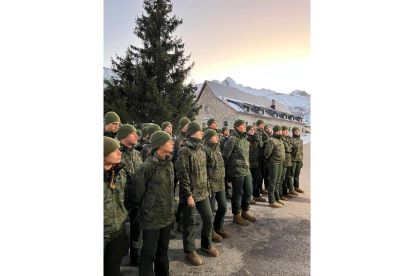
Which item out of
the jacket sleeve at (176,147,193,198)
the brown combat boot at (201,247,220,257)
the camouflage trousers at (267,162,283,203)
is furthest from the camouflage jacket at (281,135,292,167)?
the jacket sleeve at (176,147,193,198)

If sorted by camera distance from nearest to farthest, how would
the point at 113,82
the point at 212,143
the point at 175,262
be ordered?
the point at 113,82, the point at 175,262, the point at 212,143

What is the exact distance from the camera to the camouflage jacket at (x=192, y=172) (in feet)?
9.00

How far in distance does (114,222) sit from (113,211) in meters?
0.09

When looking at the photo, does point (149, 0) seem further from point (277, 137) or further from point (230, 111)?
point (230, 111)

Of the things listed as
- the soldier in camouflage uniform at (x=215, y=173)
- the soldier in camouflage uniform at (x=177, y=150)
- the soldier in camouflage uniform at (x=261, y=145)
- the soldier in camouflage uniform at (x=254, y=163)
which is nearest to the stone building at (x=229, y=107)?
the soldier in camouflage uniform at (x=261, y=145)

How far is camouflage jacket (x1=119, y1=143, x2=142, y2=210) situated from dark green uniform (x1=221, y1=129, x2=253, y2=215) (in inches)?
69.5

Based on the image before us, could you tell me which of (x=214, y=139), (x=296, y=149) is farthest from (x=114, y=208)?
(x=296, y=149)

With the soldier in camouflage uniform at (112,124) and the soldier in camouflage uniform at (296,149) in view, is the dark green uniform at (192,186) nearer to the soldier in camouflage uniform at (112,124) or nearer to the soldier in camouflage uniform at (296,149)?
the soldier in camouflage uniform at (112,124)

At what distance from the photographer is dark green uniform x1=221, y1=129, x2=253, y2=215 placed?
3971 millimetres

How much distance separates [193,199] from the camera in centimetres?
277

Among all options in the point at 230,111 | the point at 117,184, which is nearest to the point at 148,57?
the point at 117,184

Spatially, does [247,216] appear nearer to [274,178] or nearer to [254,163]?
[274,178]
